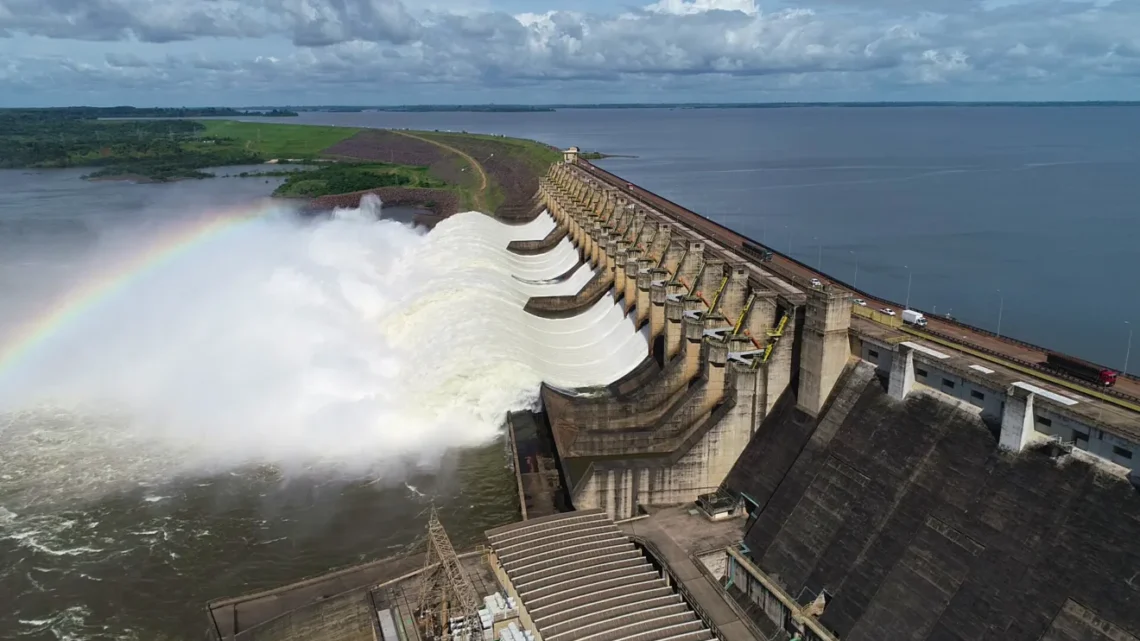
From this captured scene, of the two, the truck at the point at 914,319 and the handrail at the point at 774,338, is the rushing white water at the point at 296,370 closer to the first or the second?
the handrail at the point at 774,338

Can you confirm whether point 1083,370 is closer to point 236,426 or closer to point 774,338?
point 774,338

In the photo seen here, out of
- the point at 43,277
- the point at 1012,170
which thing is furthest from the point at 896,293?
the point at 1012,170

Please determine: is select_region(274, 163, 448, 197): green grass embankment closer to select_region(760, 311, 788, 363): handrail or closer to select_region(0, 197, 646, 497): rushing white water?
select_region(0, 197, 646, 497): rushing white water

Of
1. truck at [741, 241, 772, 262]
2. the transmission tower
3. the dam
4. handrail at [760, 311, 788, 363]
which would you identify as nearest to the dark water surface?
the dam

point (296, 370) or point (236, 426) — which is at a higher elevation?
point (296, 370)

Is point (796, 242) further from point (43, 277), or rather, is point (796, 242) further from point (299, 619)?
point (43, 277)

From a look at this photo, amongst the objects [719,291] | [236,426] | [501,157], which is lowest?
[236,426]

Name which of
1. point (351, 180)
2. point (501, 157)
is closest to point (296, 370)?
point (351, 180)

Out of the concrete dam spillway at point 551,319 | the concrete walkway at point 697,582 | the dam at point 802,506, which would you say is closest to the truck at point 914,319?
the dam at point 802,506
